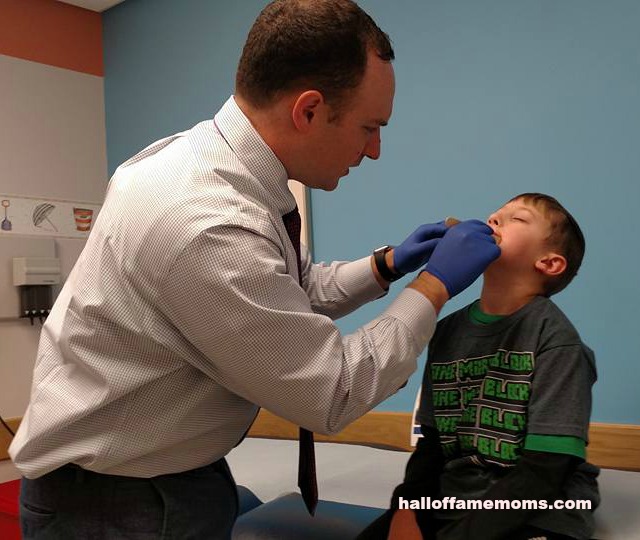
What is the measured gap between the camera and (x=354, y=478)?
6.08 feet

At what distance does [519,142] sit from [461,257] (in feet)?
2.95

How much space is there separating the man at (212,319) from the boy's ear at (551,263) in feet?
0.66

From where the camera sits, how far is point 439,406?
142cm

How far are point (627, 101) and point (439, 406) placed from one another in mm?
985

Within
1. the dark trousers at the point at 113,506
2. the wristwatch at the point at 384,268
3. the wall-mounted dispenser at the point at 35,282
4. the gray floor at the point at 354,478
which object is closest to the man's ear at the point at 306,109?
the wristwatch at the point at 384,268

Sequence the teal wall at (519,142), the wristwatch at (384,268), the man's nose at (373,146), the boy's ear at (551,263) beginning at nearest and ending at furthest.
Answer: the man's nose at (373,146)
the boy's ear at (551,263)
the wristwatch at (384,268)
the teal wall at (519,142)

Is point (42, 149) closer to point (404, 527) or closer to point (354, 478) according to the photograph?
point (354, 478)

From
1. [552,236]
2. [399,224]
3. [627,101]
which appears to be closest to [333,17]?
[552,236]

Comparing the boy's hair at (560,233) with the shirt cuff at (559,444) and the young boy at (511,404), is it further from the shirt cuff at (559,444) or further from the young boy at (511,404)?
the shirt cuff at (559,444)

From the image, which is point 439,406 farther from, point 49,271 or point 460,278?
point 49,271

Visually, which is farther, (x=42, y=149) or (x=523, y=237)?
(x=42, y=149)

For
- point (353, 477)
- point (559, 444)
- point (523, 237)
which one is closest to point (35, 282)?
point (353, 477)

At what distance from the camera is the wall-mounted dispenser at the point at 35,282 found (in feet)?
9.65

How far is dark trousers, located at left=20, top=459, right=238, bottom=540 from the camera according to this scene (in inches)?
43.3
